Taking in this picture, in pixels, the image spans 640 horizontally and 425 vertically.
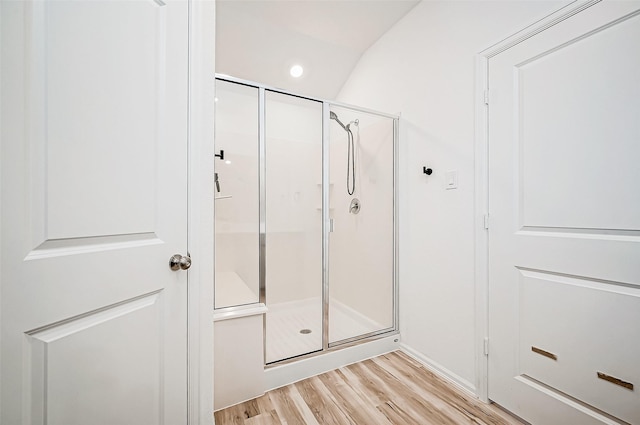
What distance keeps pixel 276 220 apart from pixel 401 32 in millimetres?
1870

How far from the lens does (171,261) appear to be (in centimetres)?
98

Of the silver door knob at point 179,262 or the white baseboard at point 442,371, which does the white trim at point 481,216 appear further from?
the silver door knob at point 179,262

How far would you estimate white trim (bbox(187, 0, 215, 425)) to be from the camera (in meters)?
1.05

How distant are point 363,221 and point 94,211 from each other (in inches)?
75.0

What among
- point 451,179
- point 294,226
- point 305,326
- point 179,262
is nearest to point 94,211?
point 179,262

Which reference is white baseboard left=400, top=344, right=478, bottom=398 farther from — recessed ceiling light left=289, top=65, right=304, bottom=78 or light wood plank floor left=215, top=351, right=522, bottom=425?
recessed ceiling light left=289, top=65, right=304, bottom=78

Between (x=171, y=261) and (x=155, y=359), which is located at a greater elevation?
(x=171, y=261)

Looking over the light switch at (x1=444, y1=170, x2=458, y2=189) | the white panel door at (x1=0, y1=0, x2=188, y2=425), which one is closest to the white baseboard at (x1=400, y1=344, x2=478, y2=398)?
the light switch at (x1=444, y1=170, x2=458, y2=189)

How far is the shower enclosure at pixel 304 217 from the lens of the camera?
1.73m

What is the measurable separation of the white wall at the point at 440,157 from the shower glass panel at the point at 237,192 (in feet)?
3.95

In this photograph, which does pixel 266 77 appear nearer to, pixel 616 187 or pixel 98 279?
pixel 98 279

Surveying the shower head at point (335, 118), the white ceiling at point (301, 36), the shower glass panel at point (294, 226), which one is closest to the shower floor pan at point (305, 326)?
the shower glass panel at point (294, 226)

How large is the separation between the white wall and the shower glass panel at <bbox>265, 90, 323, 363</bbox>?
73 centimetres

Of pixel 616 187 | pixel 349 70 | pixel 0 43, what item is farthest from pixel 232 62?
pixel 616 187
